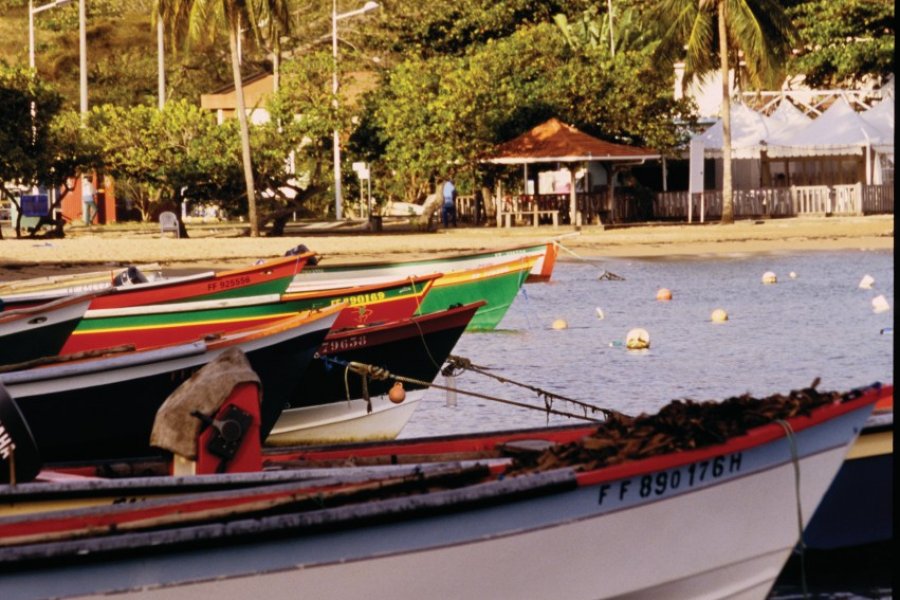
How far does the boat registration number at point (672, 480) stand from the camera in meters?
7.36

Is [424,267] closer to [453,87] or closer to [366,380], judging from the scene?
[366,380]

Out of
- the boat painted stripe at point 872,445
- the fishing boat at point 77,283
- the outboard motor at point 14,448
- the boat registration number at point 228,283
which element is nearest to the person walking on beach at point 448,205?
the fishing boat at point 77,283

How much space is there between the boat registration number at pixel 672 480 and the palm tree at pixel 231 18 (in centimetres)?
3581

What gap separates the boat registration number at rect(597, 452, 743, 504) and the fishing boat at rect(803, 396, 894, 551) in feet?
7.81

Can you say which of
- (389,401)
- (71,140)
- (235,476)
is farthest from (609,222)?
(235,476)

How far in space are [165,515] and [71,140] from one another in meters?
38.0

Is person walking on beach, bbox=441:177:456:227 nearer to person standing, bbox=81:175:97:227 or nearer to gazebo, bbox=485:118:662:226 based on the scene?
gazebo, bbox=485:118:662:226

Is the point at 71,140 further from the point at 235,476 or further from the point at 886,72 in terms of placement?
the point at 235,476

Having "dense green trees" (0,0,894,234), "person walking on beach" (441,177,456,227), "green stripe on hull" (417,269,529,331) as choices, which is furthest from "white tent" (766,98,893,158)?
"green stripe on hull" (417,269,529,331)

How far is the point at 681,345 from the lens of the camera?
75.3ft

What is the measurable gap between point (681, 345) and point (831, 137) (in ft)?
92.8

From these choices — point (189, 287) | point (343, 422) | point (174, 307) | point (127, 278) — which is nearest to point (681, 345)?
point (189, 287)

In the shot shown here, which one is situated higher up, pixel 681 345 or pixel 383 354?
pixel 383 354

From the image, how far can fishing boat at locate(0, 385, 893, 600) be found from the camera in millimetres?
6926
